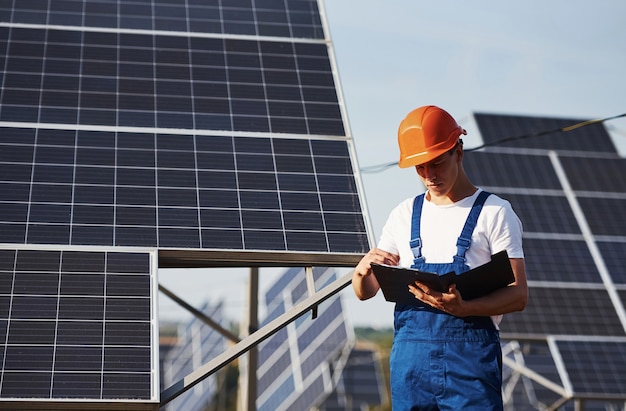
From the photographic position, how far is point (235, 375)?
209ft

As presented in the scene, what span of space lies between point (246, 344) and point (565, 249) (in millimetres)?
10742

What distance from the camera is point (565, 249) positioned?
15.8m

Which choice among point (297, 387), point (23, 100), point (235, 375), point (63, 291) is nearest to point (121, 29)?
point (23, 100)

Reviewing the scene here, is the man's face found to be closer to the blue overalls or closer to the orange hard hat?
the orange hard hat

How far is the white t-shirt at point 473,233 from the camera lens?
153 inches

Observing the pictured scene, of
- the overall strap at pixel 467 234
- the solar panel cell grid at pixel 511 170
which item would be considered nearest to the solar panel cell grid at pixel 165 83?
the overall strap at pixel 467 234

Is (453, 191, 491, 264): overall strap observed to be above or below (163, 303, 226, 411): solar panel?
below

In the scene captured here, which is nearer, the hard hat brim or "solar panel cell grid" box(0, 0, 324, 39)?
the hard hat brim

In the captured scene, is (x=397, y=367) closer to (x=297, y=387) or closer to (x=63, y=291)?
(x=63, y=291)

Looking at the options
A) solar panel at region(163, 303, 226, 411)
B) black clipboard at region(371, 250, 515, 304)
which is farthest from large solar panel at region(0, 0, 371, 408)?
solar panel at region(163, 303, 226, 411)

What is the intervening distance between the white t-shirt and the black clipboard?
0.16 metres

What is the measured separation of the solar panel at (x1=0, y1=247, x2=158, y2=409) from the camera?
5.67 metres

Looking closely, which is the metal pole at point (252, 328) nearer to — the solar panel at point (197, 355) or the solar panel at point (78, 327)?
the solar panel at point (78, 327)

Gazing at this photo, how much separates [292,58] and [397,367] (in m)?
4.91
